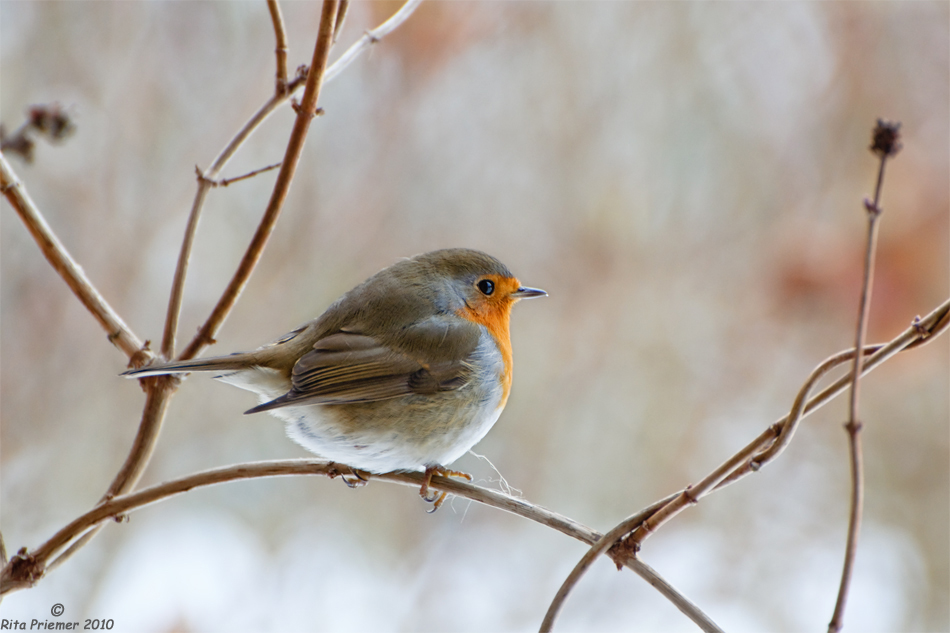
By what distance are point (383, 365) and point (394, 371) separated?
4cm

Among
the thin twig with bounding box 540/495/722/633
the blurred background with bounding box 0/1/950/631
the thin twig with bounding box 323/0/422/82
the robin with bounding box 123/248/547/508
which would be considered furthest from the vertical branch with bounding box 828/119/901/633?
the blurred background with bounding box 0/1/950/631

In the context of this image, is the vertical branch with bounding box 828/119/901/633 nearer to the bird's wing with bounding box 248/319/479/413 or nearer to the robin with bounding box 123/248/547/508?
the robin with bounding box 123/248/547/508

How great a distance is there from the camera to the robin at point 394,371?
180 centimetres

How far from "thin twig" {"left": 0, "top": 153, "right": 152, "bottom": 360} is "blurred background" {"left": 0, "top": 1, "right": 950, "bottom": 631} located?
1495mm

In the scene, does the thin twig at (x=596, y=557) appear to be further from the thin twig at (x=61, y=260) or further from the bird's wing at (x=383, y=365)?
the thin twig at (x=61, y=260)

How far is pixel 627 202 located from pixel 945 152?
131 cm

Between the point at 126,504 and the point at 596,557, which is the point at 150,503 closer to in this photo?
the point at 126,504

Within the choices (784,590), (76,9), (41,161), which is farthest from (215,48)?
(784,590)

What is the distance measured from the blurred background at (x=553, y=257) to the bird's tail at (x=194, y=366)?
1327mm

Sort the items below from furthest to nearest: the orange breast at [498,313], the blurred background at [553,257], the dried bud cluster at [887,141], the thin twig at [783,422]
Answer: the blurred background at [553,257]
the orange breast at [498,313]
the thin twig at [783,422]
the dried bud cluster at [887,141]

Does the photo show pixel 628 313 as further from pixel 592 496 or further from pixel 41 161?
pixel 41 161

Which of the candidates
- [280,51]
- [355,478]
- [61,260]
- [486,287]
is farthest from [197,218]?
[486,287]

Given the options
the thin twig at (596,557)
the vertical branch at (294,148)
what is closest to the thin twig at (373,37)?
the vertical branch at (294,148)

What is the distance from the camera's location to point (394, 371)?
196cm
